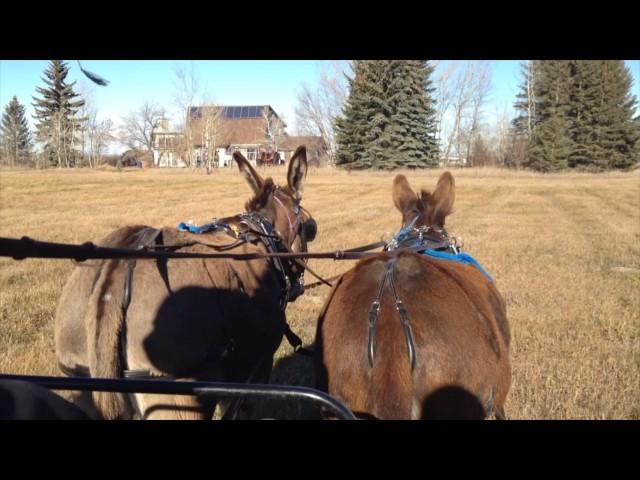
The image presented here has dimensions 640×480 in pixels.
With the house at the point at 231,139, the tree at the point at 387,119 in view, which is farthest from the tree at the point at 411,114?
the house at the point at 231,139

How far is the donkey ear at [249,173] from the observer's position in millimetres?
5085

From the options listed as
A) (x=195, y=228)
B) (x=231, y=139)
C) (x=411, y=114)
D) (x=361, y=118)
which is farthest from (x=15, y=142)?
(x=195, y=228)

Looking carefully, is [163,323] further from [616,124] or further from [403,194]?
[616,124]

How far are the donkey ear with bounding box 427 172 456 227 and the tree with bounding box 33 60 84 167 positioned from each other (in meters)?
41.0

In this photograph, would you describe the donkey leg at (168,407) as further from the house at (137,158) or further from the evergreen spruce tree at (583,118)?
the house at (137,158)

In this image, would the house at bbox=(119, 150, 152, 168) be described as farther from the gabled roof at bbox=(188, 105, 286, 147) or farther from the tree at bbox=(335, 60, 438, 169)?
the tree at bbox=(335, 60, 438, 169)

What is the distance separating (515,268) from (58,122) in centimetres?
4653

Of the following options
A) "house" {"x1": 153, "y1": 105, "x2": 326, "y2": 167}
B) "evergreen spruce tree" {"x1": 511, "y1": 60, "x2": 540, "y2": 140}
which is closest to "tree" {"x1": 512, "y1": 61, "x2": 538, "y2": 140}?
"evergreen spruce tree" {"x1": 511, "y1": 60, "x2": 540, "y2": 140}

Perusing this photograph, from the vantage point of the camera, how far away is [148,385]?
5.58ft

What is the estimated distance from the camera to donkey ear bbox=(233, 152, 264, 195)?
509 centimetres

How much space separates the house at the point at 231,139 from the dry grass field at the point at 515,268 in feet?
106

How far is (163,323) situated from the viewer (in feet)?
9.80

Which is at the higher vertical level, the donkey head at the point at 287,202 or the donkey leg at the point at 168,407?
the donkey head at the point at 287,202
